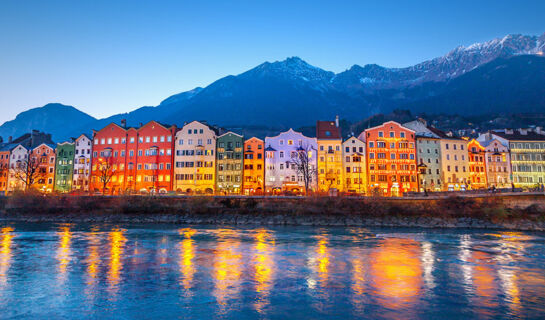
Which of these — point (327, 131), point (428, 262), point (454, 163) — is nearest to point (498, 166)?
point (454, 163)

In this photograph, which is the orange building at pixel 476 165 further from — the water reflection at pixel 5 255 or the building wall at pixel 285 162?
the water reflection at pixel 5 255

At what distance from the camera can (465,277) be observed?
68.5 feet

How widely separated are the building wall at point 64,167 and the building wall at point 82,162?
1.35 m

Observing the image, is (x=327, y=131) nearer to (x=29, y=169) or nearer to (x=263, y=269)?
(x=263, y=269)

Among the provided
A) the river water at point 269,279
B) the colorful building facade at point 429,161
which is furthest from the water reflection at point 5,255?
the colorful building facade at point 429,161

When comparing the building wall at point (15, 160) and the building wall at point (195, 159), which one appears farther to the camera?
the building wall at point (15, 160)

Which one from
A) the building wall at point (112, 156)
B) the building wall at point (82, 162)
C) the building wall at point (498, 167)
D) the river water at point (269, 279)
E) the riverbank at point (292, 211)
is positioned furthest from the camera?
the building wall at point (82, 162)

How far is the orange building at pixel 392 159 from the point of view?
78.7 m

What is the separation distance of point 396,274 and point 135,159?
74891 mm

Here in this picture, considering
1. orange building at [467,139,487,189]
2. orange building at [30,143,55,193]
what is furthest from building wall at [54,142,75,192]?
orange building at [467,139,487,189]

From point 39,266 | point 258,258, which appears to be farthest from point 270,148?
point 39,266

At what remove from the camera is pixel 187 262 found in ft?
81.3

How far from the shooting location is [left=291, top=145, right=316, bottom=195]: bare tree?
246 ft

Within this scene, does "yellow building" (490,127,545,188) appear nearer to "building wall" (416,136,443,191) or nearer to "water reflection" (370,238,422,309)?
"building wall" (416,136,443,191)
